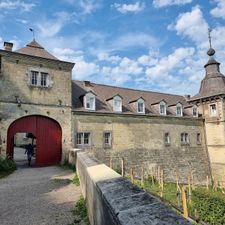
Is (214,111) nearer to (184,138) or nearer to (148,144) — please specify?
(184,138)

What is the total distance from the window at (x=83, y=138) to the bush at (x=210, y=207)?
859 cm

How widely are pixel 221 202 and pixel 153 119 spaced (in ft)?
36.0

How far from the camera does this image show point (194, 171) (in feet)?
70.4

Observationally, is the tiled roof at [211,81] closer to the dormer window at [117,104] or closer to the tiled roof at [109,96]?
the tiled roof at [109,96]

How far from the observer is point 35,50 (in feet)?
53.2

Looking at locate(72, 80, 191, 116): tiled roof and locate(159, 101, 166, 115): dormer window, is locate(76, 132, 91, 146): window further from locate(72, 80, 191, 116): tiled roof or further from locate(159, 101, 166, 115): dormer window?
locate(159, 101, 166, 115): dormer window

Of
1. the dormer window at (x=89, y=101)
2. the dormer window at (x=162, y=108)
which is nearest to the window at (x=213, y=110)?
the dormer window at (x=162, y=108)

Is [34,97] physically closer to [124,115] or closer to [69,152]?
[69,152]

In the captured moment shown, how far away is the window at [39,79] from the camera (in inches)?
593

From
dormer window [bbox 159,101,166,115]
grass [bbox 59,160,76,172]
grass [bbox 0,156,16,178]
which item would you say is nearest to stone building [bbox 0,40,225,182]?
dormer window [bbox 159,101,166,115]

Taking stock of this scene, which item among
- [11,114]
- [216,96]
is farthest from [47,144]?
[216,96]

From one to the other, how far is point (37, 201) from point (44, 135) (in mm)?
8952

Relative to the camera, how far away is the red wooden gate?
47.9ft

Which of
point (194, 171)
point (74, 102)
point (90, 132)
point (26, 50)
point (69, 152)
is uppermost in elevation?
point (26, 50)
